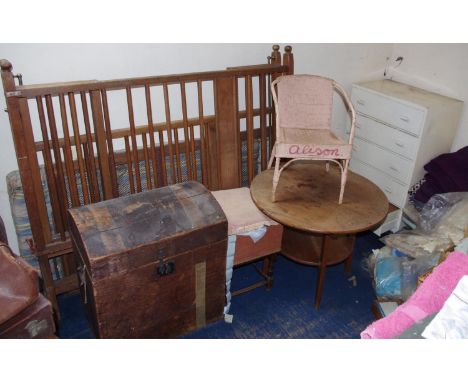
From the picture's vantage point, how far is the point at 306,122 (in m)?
2.64

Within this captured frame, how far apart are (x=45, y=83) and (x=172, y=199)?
900 millimetres

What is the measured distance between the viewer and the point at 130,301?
212 cm

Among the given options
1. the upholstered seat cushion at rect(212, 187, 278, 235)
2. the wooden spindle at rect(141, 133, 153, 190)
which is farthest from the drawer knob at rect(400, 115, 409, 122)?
the wooden spindle at rect(141, 133, 153, 190)

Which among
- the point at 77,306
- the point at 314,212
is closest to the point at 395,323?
the point at 314,212

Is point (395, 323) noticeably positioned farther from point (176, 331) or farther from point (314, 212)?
point (176, 331)

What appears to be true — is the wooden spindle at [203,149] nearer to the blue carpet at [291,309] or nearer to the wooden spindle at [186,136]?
the wooden spindle at [186,136]

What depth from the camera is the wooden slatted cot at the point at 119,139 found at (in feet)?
7.27

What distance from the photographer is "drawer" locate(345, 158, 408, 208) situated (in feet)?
10.5

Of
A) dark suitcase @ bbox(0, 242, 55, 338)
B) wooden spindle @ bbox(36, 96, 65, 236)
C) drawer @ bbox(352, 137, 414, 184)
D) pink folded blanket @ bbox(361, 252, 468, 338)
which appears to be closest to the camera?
pink folded blanket @ bbox(361, 252, 468, 338)

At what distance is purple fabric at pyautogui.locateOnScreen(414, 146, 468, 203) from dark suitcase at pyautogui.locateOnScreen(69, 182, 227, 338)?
1655 millimetres

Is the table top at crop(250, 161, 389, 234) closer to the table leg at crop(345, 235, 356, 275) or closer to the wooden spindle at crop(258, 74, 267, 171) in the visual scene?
the wooden spindle at crop(258, 74, 267, 171)

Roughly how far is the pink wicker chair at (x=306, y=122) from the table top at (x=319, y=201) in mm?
90

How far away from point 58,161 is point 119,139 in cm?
47

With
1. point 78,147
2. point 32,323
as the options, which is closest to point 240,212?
point 78,147
